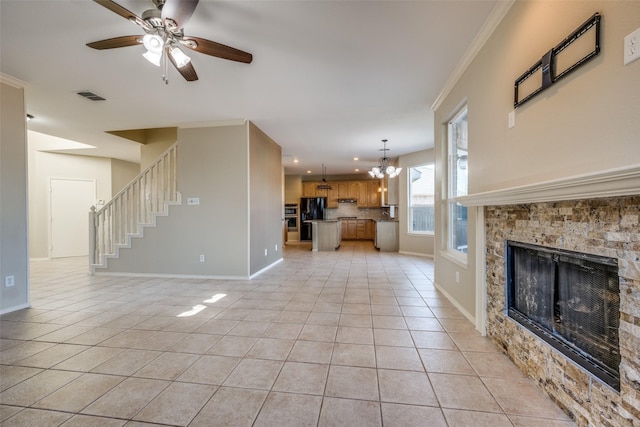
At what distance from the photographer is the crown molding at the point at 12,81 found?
9.81 ft

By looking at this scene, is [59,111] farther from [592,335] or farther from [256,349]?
[592,335]

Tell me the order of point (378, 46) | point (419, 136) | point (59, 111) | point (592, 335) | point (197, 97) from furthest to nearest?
1. point (419, 136)
2. point (59, 111)
3. point (197, 97)
4. point (378, 46)
5. point (592, 335)

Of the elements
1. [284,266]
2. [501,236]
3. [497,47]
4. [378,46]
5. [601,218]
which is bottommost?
[284,266]

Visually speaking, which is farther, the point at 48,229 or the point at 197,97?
the point at 48,229

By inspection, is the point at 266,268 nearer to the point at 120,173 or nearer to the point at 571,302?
the point at 571,302

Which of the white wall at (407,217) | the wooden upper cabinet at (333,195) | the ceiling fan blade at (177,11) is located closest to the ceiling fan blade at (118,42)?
the ceiling fan blade at (177,11)

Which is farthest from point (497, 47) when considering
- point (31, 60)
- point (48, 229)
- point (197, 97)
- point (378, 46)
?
point (48, 229)

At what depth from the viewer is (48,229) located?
6734 millimetres

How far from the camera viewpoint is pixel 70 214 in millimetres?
7148

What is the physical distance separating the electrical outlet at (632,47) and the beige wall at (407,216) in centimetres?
571

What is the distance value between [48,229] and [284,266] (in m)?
6.09

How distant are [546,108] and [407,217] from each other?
5.84 metres

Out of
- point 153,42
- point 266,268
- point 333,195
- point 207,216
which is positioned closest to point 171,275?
point 207,216

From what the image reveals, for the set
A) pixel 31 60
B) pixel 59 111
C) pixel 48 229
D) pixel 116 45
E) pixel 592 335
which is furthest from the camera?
pixel 48 229
